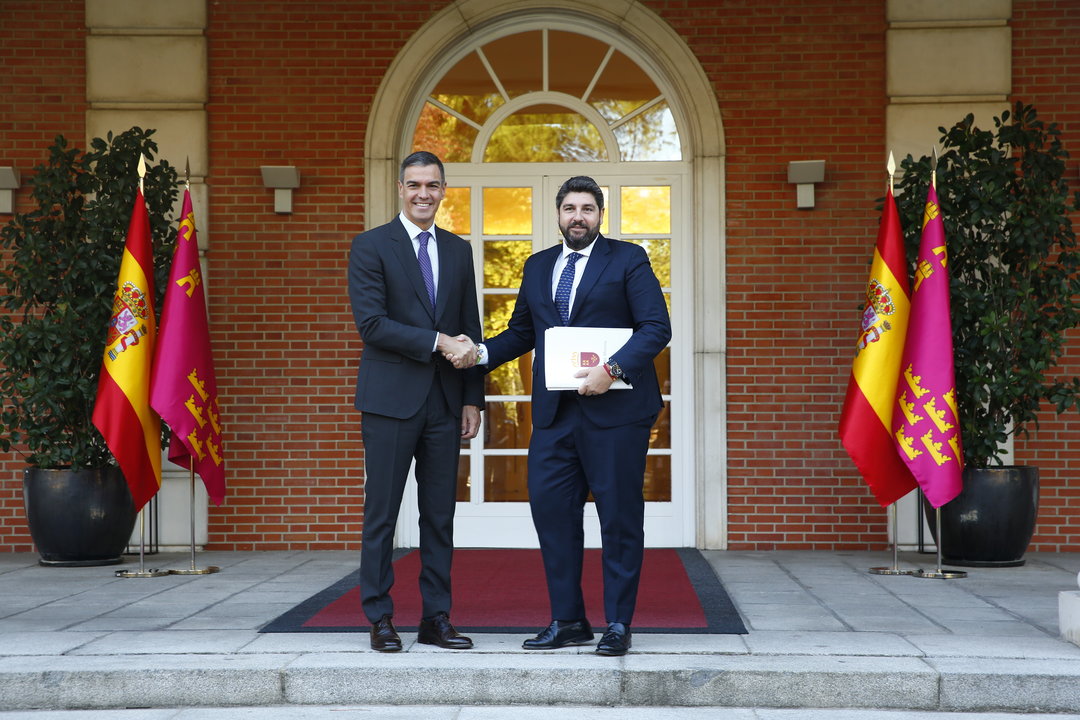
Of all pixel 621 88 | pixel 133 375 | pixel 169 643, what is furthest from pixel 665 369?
pixel 169 643

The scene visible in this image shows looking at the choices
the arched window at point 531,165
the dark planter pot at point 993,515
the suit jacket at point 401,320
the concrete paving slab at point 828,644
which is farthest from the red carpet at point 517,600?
the dark planter pot at point 993,515

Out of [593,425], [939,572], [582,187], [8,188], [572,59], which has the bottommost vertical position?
[939,572]

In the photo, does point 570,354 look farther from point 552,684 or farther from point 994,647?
point 994,647

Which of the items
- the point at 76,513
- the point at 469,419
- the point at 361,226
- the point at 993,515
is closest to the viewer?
the point at 469,419

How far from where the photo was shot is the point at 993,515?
6.43 m

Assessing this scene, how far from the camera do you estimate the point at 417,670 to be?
3.96m

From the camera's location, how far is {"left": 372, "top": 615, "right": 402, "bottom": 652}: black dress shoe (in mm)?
4168

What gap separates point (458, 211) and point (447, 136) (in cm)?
49

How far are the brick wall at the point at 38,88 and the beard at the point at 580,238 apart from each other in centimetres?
446

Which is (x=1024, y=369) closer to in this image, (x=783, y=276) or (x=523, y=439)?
(x=783, y=276)

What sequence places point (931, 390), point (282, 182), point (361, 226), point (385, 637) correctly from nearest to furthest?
point (385, 637), point (931, 390), point (282, 182), point (361, 226)

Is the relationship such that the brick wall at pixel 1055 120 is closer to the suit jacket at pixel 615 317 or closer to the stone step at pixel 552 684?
the stone step at pixel 552 684

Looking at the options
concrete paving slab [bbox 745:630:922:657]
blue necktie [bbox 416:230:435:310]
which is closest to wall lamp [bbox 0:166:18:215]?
blue necktie [bbox 416:230:435:310]

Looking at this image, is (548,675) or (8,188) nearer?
(548,675)
